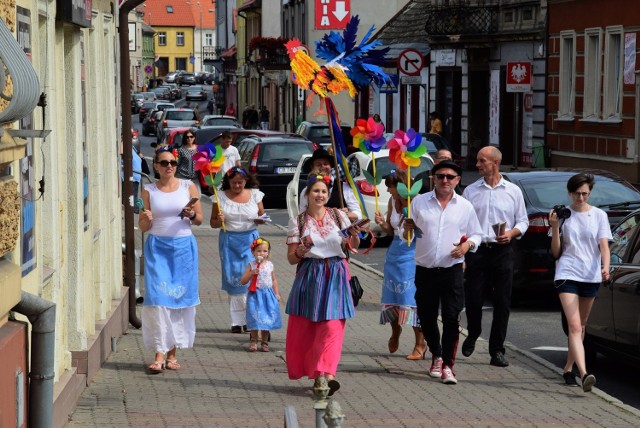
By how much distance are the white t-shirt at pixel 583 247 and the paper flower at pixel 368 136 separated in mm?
1530

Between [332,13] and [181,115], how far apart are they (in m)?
12.5

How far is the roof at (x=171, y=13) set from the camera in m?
180

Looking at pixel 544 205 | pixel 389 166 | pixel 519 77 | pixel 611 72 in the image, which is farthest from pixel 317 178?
pixel 611 72

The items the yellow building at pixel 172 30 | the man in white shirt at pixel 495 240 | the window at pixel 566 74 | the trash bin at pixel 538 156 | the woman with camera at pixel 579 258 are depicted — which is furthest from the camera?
the yellow building at pixel 172 30

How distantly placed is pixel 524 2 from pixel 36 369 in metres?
34.7

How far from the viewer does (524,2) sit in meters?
40.4

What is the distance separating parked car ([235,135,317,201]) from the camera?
31.0 meters

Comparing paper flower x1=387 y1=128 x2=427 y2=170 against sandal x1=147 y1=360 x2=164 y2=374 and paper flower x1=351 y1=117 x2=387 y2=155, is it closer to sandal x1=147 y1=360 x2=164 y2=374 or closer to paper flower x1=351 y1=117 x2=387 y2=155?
paper flower x1=351 y1=117 x2=387 y2=155

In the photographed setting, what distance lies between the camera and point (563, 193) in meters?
15.9

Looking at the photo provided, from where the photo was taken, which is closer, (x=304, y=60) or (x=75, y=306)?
(x=75, y=306)

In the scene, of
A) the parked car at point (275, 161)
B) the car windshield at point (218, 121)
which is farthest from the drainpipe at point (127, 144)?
the car windshield at point (218, 121)

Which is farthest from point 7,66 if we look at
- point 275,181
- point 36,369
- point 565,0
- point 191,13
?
point 191,13

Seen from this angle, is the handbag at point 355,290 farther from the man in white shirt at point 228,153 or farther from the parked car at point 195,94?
the parked car at point 195,94

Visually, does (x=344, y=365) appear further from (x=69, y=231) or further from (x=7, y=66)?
(x=7, y=66)
